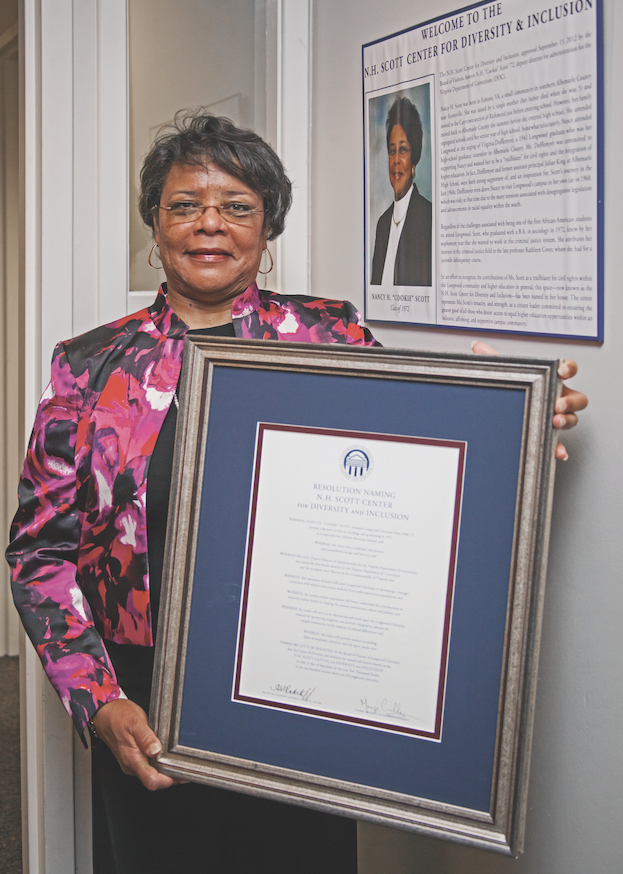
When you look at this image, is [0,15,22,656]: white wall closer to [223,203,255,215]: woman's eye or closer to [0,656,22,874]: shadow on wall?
[0,656,22,874]: shadow on wall

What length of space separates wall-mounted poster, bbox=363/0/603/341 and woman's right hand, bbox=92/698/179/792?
886 mm

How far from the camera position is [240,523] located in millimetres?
962

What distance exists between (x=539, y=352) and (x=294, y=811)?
934mm

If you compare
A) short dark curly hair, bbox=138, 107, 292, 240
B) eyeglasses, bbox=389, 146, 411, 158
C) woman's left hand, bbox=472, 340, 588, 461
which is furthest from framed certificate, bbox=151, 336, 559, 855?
eyeglasses, bbox=389, 146, 411, 158

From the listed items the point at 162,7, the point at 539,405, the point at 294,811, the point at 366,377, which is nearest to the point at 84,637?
the point at 294,811

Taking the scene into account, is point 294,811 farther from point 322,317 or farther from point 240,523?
point 322,317

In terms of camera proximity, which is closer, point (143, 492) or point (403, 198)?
point (143, 492)

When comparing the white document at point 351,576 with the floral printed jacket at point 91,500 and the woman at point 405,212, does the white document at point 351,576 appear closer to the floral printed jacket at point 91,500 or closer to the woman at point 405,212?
the floral printed jacket at point 91,500

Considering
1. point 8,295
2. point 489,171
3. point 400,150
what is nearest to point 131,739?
point 489,171

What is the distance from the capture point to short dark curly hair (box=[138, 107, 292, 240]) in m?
1.29
